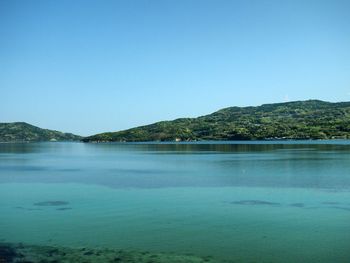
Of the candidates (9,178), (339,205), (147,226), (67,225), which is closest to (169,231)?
(147,226)

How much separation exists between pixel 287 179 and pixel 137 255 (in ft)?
132

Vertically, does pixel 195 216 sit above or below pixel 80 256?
above

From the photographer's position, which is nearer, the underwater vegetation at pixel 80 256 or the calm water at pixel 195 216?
the underwater vegetation at pixel 80 256

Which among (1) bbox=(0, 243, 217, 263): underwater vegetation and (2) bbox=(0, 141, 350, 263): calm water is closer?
(1) bbox=(0, 243, 217, 263): underwater vegetation

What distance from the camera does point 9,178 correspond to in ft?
229

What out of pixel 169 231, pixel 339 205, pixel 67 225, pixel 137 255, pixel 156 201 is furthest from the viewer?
pixel 156 201

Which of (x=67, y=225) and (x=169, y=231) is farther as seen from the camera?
(x=67, y=225)

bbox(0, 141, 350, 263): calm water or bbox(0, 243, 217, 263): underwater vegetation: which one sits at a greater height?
bbox(0, 141, 350, 263): calm water

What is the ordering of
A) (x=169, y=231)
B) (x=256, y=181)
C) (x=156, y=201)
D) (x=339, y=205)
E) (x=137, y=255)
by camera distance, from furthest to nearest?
(x=256, y=181) < (x=156, y=201) < (x=339, y=205) < (x=169, y=231) < (x=137, y=255)

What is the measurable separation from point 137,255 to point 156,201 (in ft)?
60.3

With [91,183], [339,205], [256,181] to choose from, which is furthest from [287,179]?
[91,183]

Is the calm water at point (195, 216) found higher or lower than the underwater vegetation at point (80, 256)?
higher

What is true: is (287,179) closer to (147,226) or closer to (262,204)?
(262,204)

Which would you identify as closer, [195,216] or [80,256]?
[80,256]
